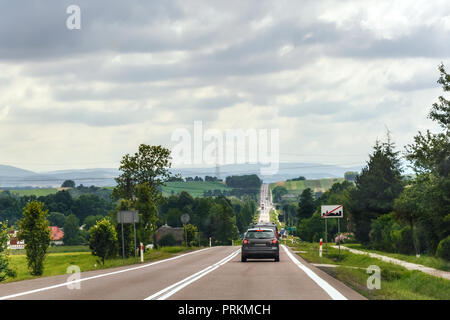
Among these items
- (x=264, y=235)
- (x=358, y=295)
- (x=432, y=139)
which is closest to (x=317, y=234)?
(x=432, y=139)

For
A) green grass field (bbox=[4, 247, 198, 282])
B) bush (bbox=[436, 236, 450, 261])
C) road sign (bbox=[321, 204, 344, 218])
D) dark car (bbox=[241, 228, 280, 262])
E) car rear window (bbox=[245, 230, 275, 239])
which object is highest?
road sign (bbox=[321, 204, 344, 218])

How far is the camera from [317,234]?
107 m

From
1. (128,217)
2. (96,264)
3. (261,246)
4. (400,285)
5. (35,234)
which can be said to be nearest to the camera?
(400,285)

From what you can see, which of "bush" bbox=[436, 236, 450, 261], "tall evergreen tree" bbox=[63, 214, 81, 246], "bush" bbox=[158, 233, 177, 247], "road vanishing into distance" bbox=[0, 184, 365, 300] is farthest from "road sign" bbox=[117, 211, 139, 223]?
"tall evergreen tree" bbox=[63, 214, 81, 246]

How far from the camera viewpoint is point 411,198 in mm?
43438

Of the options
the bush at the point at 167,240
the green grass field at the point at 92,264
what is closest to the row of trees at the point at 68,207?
the bush at the point at 167,240

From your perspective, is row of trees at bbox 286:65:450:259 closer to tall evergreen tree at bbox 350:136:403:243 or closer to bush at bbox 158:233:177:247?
tall evergreen tree at bbox 350:136:403:243

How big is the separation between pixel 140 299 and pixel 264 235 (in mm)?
17275

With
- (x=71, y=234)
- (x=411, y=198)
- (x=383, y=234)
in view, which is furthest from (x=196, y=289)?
(x=71, y=234)

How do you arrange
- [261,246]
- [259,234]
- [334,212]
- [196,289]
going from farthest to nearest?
[334,212] → [259,234] → [261,246] → [196,289]

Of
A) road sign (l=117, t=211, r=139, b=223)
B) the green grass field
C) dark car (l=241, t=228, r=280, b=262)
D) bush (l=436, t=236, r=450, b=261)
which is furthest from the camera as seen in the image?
bush (l=436, t=236, r=450, b=261)

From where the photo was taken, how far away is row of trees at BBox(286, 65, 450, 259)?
36.3 meters

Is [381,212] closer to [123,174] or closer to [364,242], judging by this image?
[364,242]

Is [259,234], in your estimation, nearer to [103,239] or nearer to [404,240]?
[404,240]
